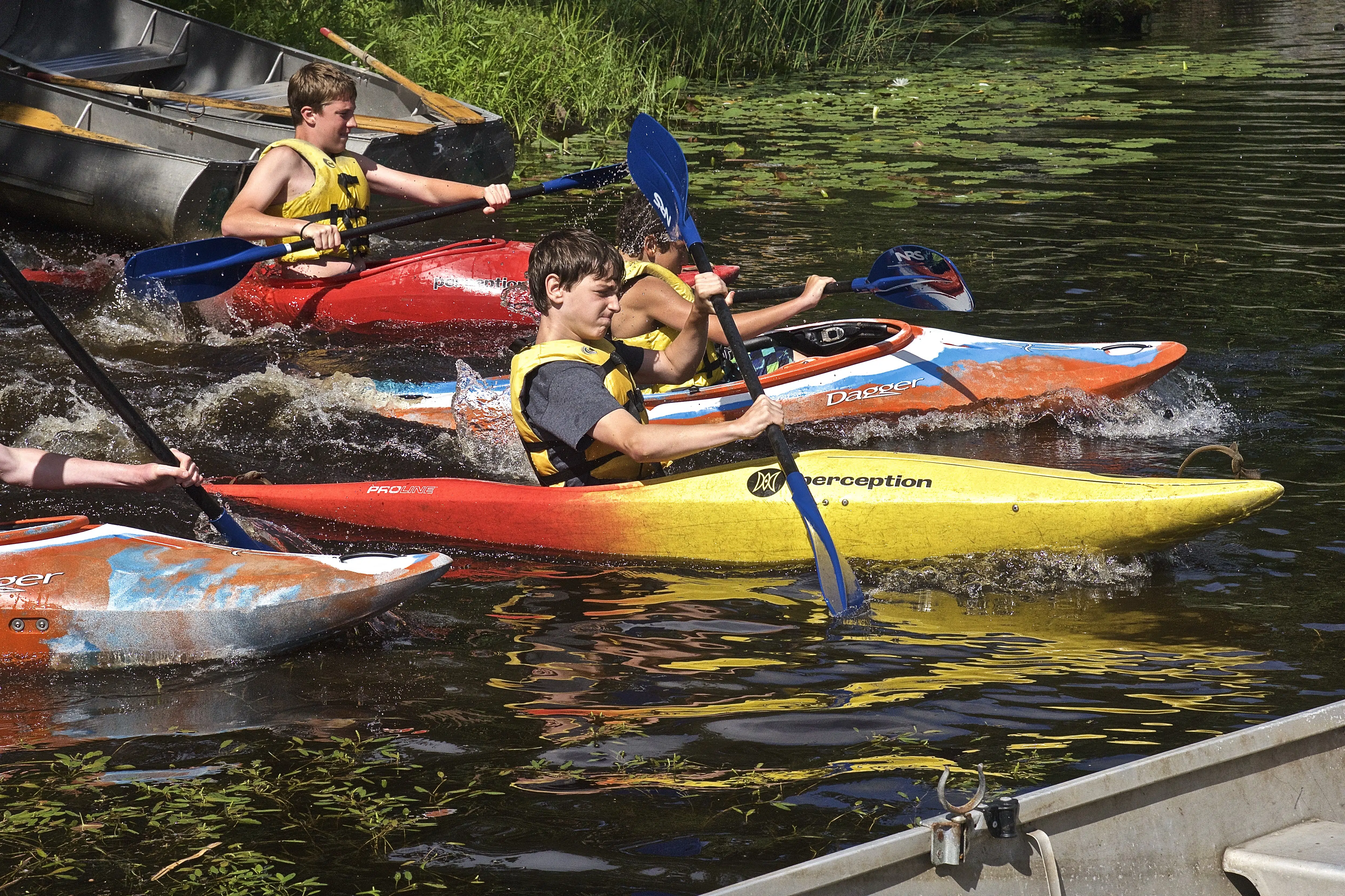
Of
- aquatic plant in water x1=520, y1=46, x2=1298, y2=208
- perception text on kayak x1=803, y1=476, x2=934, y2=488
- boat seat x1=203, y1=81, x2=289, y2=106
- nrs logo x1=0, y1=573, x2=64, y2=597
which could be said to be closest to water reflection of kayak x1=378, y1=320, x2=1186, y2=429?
perception text on kayak x1=803, y1=476, x2=934, y2=488

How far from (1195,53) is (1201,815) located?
15.4 m

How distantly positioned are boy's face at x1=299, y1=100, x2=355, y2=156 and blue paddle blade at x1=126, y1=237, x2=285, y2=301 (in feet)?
1.97

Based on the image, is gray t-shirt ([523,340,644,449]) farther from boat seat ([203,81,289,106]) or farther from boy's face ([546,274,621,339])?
boat seat ([203,81,289,106])

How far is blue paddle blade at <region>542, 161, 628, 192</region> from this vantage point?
20.7ft

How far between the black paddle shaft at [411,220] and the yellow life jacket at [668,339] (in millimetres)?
1332

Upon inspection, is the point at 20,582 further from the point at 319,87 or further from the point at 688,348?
the point at 319,87

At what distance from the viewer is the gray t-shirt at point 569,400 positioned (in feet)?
12.7

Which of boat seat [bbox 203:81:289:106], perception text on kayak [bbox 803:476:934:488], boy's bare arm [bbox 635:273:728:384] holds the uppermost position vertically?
boat seat [bbox 203:81:289:106]

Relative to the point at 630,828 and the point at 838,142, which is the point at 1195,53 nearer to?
the point at 838,142

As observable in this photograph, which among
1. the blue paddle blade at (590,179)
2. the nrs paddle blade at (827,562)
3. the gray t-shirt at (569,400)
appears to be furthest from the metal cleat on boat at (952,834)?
the blue paddle blade at (590,179)

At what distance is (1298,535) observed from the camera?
4172mm

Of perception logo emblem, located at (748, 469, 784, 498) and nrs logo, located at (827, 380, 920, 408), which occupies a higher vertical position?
nrs logo, located at (827, 380, 920, 408)

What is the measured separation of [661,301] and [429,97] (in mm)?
5298

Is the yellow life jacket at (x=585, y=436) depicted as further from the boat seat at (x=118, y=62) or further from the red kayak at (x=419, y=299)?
the boat seat at (x=118, y=62)
